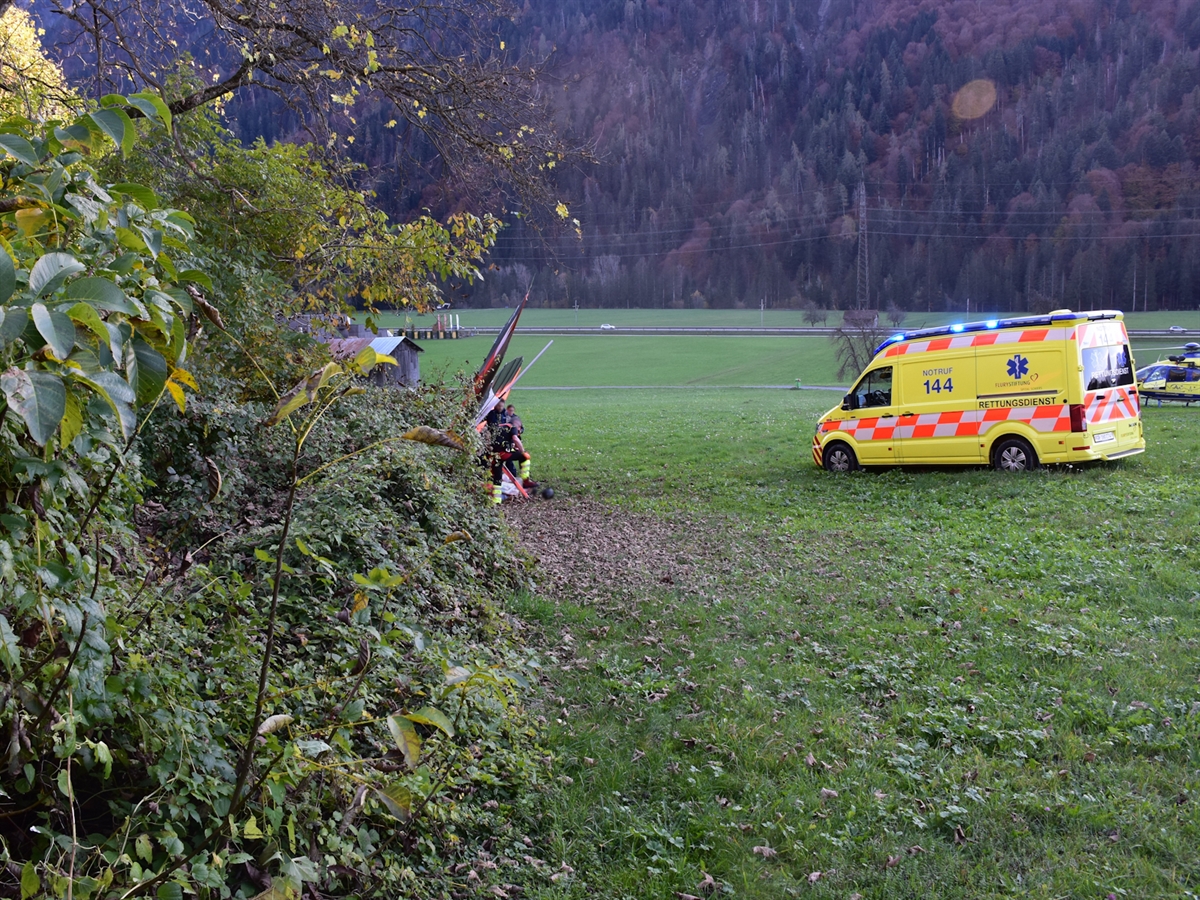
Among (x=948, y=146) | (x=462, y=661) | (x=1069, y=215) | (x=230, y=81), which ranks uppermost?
(x=948, y=146)

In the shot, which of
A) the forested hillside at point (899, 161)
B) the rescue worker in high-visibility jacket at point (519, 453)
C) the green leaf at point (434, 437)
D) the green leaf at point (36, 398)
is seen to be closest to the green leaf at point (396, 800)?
the green leaf at point (434, 437)

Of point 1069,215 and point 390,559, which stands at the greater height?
point 1069,215

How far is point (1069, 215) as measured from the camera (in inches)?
3829

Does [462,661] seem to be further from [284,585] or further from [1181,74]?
[1181,74]

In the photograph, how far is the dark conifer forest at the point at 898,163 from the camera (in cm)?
9344

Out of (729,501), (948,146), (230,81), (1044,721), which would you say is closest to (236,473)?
(230,81)

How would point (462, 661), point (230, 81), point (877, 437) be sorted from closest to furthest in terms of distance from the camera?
point (462, 661) → point (230, 81) → point (877, 437)

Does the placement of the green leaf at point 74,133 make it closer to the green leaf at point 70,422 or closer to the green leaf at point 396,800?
the green leaf at point 70,422

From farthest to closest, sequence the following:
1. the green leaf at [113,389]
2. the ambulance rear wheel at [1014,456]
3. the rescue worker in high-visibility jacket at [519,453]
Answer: the rescue worker in high-visibility jacket at [519,453] < the ambulance rear wheel at [1014,456] < the green leaf at [113,389]

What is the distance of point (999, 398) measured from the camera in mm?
13070

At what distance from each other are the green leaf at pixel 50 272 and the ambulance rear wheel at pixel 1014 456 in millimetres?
13737

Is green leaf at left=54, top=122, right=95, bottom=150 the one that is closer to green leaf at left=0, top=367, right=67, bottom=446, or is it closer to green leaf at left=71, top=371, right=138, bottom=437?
green leaf at left=71, top=371, right=138, bottom=437

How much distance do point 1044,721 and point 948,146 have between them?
12980 cm

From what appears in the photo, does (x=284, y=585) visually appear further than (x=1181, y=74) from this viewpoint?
No
